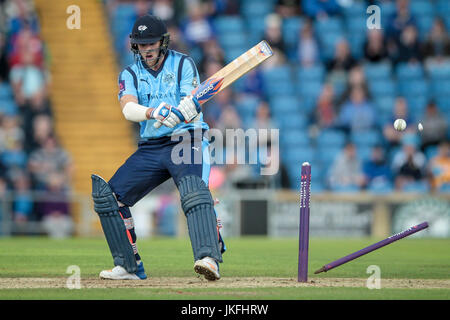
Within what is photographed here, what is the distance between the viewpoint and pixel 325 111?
1727cm

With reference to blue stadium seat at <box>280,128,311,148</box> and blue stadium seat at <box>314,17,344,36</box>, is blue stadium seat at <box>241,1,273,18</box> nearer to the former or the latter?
blue stadium seat at <box>314,17,344,36</box>

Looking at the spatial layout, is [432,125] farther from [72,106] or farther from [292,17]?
Result: [72,106]

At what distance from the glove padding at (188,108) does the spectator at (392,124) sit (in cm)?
967

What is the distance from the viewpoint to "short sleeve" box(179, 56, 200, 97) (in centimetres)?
762

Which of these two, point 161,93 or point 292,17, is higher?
point 292,17

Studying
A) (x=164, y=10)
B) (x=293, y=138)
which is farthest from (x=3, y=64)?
Answer: (x=293, y=138)

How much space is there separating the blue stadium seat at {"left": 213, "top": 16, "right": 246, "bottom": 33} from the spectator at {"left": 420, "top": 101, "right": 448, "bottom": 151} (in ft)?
15.2

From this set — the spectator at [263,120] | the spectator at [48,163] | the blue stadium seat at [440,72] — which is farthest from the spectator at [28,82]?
the blue stadium seat at [440,72]

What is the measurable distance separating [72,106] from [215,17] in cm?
365

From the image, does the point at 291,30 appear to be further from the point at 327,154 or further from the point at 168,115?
the point at 168,115

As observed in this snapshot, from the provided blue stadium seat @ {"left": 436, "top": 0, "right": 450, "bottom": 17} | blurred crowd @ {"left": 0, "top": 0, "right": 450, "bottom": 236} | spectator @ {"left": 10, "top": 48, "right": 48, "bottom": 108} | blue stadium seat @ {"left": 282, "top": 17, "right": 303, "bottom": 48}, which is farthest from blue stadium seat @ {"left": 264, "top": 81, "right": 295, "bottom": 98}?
spectator @ {"left": 10, "top": 48, "right": 48, "bottom": 108}
